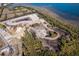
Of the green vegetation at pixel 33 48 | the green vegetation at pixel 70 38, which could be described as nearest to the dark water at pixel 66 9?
the green vegetation at pixel 70 38

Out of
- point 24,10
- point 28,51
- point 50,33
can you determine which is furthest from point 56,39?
point 24,10

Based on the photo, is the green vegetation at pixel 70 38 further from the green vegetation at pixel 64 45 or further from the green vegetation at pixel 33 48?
the green vegetation at pixel 33 48

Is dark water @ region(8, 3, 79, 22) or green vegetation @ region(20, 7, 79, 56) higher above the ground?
dark water @ region(8, 3, 79, 22)

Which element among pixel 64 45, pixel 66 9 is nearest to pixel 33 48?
pixel 64 45

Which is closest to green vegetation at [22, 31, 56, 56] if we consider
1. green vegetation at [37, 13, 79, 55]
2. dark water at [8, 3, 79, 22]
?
green vegetation at [37, 13, 79, 55]

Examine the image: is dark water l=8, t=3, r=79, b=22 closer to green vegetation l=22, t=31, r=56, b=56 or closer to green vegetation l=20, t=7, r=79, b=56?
green vegetation l=20, t=7, r=79, b=56

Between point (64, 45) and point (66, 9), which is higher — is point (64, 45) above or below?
below

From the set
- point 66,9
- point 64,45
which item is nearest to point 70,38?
point 64,45

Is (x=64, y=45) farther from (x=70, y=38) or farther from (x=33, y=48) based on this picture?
Result: (x=33, y=48)

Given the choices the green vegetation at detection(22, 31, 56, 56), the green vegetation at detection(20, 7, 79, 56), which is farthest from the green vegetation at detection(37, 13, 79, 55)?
the green vegetation at detection(22, 31, 56, 56)

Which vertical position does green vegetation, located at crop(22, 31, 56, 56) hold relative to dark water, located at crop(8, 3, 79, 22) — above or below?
below

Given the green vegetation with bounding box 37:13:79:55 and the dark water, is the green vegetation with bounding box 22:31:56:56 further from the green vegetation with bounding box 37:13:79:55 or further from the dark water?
the dark water

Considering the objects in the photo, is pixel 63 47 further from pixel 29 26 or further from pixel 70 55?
pixel 29 26
